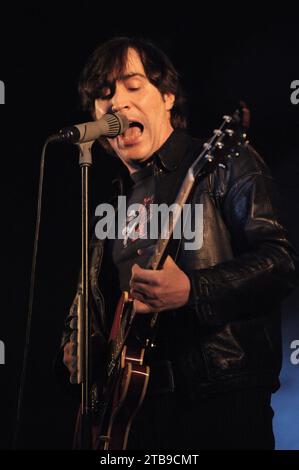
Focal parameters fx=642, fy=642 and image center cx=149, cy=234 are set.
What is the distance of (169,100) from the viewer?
9.02 ft

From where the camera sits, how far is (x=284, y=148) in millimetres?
3025

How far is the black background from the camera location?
298 centimetres

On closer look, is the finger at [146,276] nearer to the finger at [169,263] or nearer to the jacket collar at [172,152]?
the finger at [169,263]

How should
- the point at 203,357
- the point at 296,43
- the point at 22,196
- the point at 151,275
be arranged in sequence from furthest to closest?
the point at 22,196 < the point at 296,43 < the point at 203,357 < the point at 151,275

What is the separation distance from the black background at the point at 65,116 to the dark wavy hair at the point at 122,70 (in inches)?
11.0

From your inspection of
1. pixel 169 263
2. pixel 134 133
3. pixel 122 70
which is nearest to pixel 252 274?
pixel 169 263

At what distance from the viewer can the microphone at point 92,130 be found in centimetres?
193

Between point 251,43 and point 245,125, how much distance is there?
1.22 metres

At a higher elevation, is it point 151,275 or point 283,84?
point 283,84

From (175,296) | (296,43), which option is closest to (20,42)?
(296,43)

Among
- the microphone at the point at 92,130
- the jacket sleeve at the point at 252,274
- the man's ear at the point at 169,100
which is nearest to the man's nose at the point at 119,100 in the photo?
the man's ear at the point at 169,100

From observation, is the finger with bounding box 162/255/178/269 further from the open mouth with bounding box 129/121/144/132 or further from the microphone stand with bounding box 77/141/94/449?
the open mouth with bounding box 129/121/144/132

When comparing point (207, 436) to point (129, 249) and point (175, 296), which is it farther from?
point (129, 249)

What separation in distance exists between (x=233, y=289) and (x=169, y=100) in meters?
1.13
